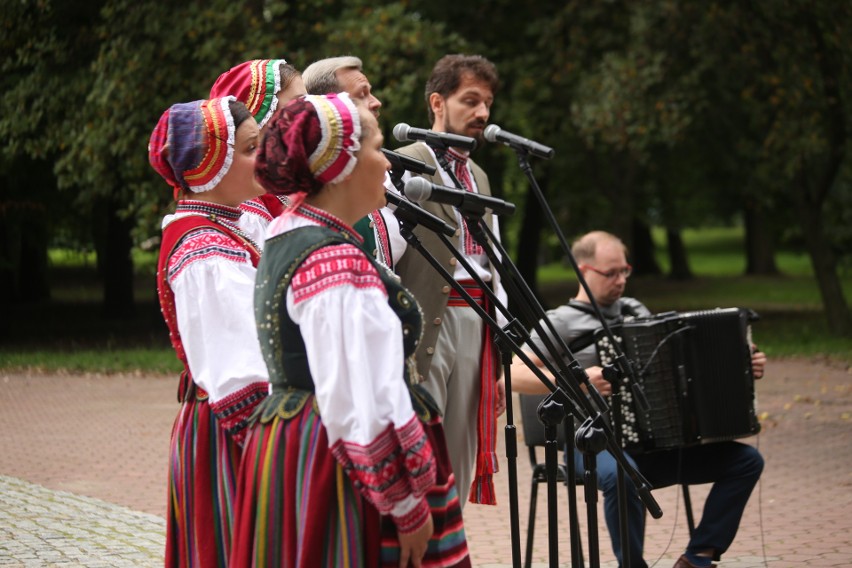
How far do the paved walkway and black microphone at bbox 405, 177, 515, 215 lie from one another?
3025mm

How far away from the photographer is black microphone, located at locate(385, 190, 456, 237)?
352cm

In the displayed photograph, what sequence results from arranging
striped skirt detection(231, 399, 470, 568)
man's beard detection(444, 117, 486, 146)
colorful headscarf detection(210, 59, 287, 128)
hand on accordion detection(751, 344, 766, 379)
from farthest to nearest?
hand on accordion detection(751, 344, 766, 379), man's beard detection(444, 117, 486, 146), colorful headscarf detection(210, 59, 287, 128), striped skirt detection(231, 399, 470, 568)

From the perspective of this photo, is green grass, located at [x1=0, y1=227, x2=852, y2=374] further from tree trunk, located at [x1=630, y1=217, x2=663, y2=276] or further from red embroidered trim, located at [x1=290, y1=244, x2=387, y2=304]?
red embroidered trim, located at [x1=290, y1=244, x2=387, y2=304]

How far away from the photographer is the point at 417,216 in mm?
3559

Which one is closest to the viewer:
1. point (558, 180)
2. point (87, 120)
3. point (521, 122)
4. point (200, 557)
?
point (200, 557)

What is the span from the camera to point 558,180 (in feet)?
98.3

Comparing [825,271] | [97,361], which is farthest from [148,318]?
[825,271]

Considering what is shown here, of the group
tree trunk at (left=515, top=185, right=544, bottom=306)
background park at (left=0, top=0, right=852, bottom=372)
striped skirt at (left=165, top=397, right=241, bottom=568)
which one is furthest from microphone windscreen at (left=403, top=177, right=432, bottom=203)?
tree trunk at (left=515, top=185, right=544, bottom=306)

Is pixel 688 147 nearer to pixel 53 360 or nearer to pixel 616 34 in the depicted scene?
pixel 616 34

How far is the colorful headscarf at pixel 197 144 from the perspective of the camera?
3.64 m

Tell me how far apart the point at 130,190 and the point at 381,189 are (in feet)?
46.0

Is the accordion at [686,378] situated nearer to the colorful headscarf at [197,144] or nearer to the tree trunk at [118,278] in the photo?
the colorful headscarf at [197,144]

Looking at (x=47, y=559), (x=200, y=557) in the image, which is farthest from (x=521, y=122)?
(x=200, y=557)

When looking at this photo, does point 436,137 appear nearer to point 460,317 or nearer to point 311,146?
point 460,317
